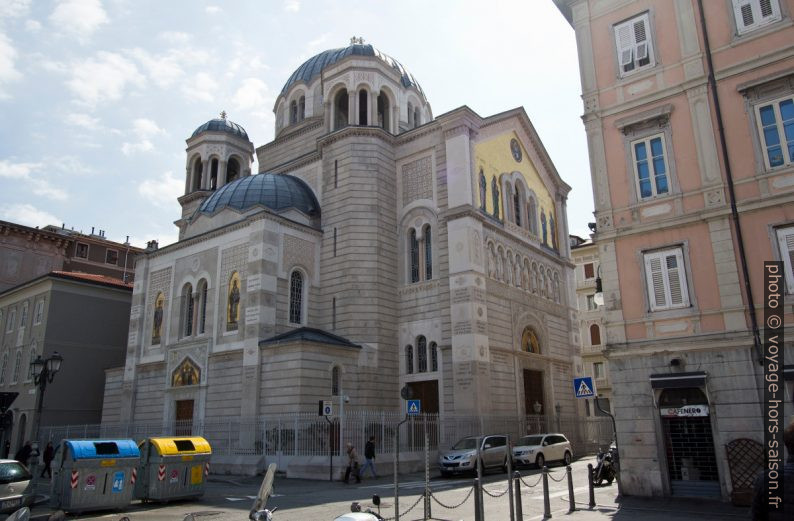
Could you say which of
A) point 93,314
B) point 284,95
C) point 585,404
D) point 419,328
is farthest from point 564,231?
point 93,314

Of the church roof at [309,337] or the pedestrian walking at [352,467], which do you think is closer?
the pedestrian walking at [352,467]

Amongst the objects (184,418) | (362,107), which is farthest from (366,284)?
(362,107)

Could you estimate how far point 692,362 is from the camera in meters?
15.1

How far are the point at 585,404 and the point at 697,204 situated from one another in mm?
24011

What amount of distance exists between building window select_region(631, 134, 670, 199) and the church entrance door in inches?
907

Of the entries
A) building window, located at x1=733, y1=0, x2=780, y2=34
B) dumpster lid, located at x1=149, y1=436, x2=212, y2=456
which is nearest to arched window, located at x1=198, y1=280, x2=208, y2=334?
dumpster lid, located at x1=149, y1=436, x2=212, y2=456

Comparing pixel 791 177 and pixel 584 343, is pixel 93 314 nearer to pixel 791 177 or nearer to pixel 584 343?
pixel 584 343

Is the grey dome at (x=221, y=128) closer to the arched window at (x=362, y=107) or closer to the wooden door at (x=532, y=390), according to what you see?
the arched window at (x=362, y=107)

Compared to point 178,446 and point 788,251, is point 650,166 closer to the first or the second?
point 788,251

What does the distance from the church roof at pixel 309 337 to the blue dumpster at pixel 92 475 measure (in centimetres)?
1207

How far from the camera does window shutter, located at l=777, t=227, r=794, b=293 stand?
559 inches

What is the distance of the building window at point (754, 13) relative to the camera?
1570cm

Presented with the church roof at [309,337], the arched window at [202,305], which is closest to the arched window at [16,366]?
the arched window at [202,305]

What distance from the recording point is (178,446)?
1614 centimetres
